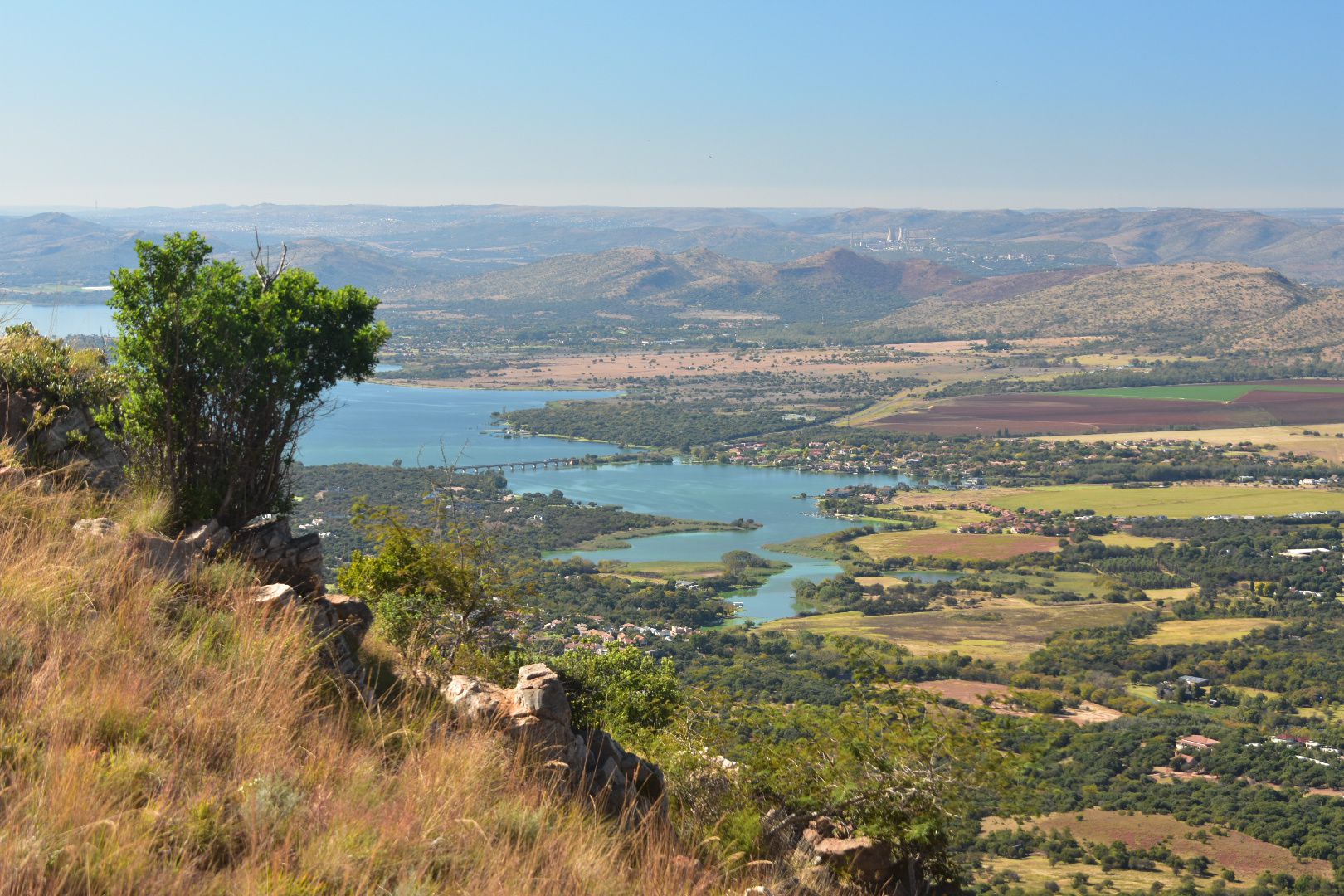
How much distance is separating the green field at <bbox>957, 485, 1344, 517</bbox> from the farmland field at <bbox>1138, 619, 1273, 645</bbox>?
20.9 meters

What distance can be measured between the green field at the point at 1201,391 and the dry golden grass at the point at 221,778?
4571 inches

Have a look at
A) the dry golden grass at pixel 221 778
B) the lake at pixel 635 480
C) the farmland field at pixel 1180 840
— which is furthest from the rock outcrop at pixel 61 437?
the lake at pixel 635 480

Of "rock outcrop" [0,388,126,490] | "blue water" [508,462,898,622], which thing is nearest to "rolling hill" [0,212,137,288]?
"blue water" [508,462,898,622]

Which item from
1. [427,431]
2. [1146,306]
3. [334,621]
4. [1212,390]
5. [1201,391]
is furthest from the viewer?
[1146,306]

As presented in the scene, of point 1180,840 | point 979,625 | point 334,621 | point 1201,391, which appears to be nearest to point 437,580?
point 334,621

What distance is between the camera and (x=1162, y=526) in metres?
63.5

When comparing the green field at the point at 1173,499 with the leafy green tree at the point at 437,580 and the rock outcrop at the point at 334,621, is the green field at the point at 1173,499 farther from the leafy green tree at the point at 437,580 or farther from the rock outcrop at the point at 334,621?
the rock outcrop at the point at 334,621

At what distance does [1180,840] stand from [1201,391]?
10197 centimetres

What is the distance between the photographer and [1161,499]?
2815 inches

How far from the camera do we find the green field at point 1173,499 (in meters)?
67.9

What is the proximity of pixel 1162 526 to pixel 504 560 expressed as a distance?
5869 centimetres

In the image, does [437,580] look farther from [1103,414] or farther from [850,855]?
[1103,414]

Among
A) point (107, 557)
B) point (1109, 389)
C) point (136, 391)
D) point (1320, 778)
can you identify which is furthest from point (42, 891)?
point (1109, 389)

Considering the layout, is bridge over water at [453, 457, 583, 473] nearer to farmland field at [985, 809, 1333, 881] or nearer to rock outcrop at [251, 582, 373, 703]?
farmland field at [985, 809, 1333, 881]
